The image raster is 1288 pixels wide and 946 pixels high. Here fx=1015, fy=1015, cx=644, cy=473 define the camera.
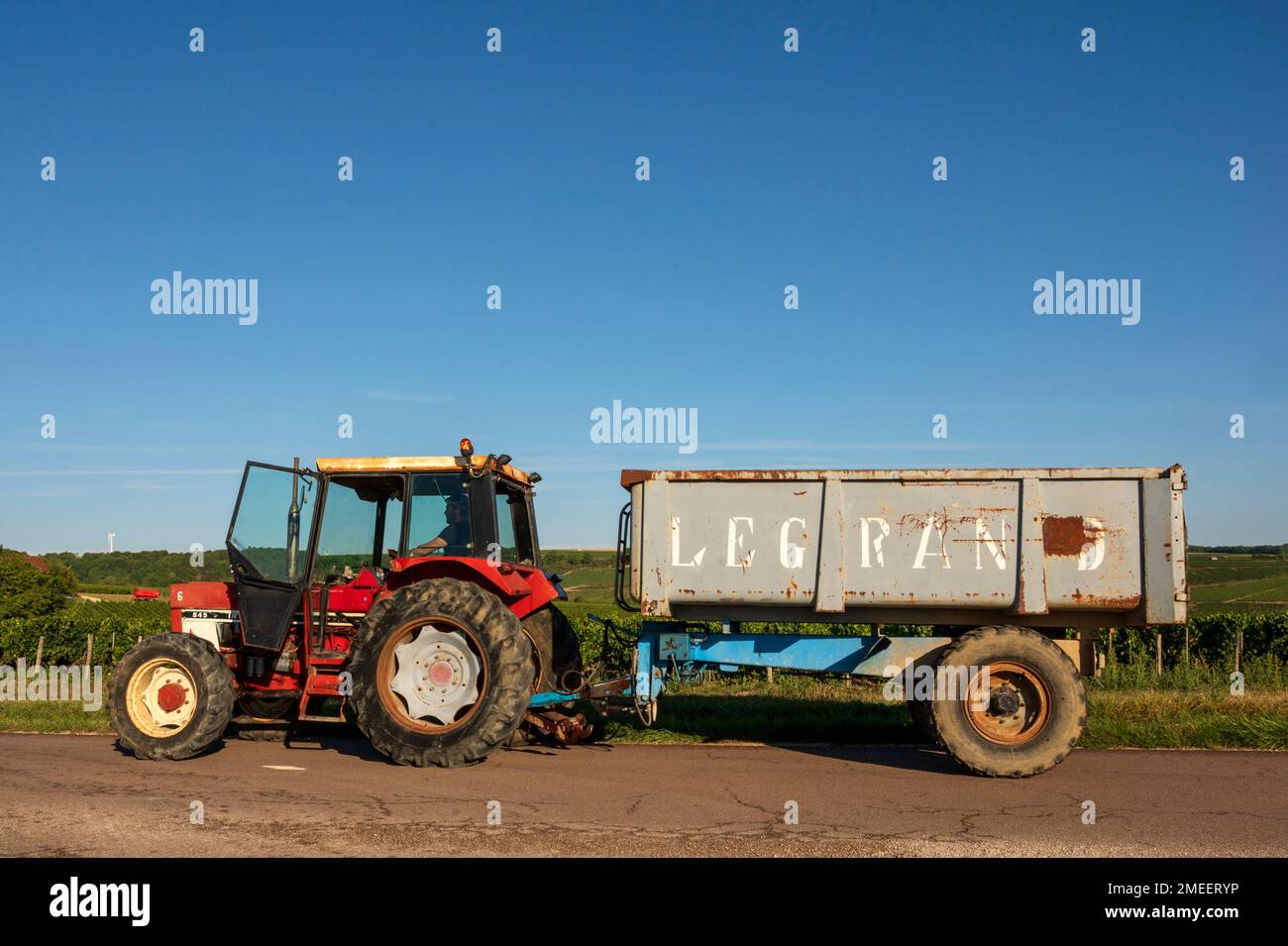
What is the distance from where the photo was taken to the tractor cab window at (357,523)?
30.1ft

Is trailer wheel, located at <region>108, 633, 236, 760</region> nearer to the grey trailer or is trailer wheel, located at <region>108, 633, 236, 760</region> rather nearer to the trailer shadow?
the grey trailer

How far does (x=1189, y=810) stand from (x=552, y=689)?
5.14m

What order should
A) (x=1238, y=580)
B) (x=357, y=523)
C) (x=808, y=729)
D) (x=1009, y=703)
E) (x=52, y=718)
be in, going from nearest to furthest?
(x=1009, y=703) → (x=357, y=523) → (x=808, y=729) → (x=52, y=718) → (x=1238, y=580)

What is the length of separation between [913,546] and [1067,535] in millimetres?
1198

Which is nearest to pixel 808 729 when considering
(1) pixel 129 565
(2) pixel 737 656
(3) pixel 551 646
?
(2) pixel 737 656

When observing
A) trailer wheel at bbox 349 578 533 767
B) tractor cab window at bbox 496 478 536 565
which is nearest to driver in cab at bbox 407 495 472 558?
tractor cab window at bbox 496 478 536 565

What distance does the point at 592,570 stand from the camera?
75188mm

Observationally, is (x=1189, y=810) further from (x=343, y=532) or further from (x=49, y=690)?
(x=49, y=690)

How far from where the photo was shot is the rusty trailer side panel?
8.01 metres

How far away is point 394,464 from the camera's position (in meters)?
9.05

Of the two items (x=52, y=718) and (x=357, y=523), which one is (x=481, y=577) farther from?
(x=52, y=718)

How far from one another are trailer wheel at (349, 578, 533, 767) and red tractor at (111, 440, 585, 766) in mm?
11
